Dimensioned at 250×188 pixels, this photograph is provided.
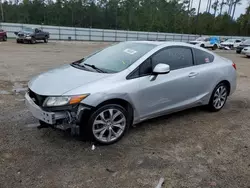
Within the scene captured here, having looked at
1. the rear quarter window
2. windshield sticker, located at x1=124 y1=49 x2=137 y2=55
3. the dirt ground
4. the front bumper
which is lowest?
the dirt ground

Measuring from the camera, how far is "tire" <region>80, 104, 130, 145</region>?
3.12 meters

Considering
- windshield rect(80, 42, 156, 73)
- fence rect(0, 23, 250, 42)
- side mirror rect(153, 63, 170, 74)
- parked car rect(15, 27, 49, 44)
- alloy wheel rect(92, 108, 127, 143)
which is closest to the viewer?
alloy wheel rect(92, 108, 127, 143)

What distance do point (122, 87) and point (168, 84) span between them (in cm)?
88

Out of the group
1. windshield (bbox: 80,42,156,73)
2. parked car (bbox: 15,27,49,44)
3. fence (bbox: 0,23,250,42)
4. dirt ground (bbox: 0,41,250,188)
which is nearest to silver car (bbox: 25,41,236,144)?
windshield (bbox: 80,42,156,73)

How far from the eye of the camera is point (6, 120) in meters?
4.04

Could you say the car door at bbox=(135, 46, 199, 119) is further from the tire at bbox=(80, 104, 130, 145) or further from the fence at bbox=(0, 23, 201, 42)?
the fence at bbox=(0, 23, 201, 42)

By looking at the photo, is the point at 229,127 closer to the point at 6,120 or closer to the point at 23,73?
the point at 6,120

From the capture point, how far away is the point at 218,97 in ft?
15.6

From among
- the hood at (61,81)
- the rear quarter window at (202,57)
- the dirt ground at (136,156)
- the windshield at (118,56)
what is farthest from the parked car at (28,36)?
the rear quarter window at (202,57)

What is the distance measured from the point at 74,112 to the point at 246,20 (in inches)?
2618

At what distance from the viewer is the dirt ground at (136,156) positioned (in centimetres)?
263

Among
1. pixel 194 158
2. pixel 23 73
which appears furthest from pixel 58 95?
pixel 23 73

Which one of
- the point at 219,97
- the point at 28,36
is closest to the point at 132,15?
the point at 28,36

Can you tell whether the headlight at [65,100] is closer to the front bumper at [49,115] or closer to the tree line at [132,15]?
the front bumper at [49,115]
